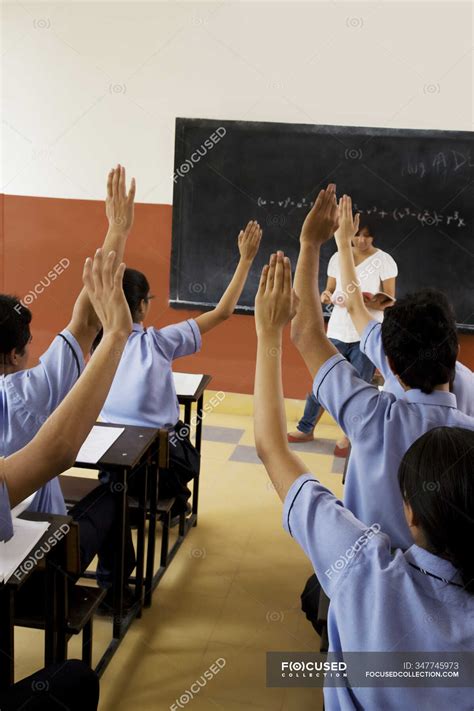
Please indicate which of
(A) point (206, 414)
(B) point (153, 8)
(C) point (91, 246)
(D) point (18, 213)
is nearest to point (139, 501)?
(A) point (206, 414)

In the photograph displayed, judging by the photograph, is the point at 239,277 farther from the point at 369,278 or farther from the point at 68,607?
the point at 369,278

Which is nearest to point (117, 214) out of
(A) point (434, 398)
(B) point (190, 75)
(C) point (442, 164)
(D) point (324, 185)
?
(A) point (434, 398)

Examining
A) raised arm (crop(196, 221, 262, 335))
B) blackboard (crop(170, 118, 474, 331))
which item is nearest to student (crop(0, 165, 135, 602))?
raised arm (crop(196, 221, 262, 335))

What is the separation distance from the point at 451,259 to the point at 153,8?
2603mm

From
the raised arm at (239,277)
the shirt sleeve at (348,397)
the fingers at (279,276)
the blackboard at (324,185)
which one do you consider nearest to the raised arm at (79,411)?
the fingers at (279,276)

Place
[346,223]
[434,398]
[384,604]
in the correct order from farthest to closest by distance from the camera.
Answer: [346,223], [434,398], [384,604]

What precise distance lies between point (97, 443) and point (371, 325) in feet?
3.35

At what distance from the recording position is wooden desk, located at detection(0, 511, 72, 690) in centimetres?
149

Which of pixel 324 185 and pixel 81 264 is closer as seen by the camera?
pixel 324 185

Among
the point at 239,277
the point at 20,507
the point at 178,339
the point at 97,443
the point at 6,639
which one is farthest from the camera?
the point at 178,339

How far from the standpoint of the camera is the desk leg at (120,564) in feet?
7.41

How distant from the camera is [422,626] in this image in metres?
0.95

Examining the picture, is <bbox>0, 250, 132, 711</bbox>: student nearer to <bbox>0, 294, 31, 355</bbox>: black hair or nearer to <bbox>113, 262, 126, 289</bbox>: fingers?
<bbox>113, 262, 126, 289</bbox>: fingers

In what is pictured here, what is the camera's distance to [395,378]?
6.41 feet
